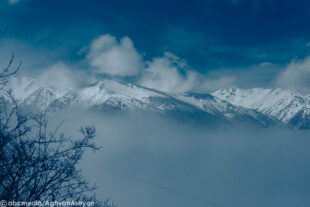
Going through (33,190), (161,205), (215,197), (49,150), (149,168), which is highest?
(149,168)

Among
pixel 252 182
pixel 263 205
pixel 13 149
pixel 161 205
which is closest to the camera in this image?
pixel 13 149

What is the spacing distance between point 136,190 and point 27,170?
124810mm

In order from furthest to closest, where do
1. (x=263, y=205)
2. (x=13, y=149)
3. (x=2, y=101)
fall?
(x=263, y=205), (x=2, y=101), (x=13, y=149)

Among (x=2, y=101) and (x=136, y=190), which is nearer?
(x=2, y=101)

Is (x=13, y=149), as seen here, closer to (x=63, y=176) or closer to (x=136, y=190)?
(x=63, y=176)

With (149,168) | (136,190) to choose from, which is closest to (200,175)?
(149,168)

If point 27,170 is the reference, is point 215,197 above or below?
above

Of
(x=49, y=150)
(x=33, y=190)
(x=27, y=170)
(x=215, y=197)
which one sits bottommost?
(x=33, y=190)

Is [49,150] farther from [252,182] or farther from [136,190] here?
[252,182]

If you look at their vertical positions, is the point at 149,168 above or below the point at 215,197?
above

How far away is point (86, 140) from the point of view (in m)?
4.94

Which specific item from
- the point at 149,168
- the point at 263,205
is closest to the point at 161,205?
the point at 263,205

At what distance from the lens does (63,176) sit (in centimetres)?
494

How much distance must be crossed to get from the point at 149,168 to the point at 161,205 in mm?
82335
